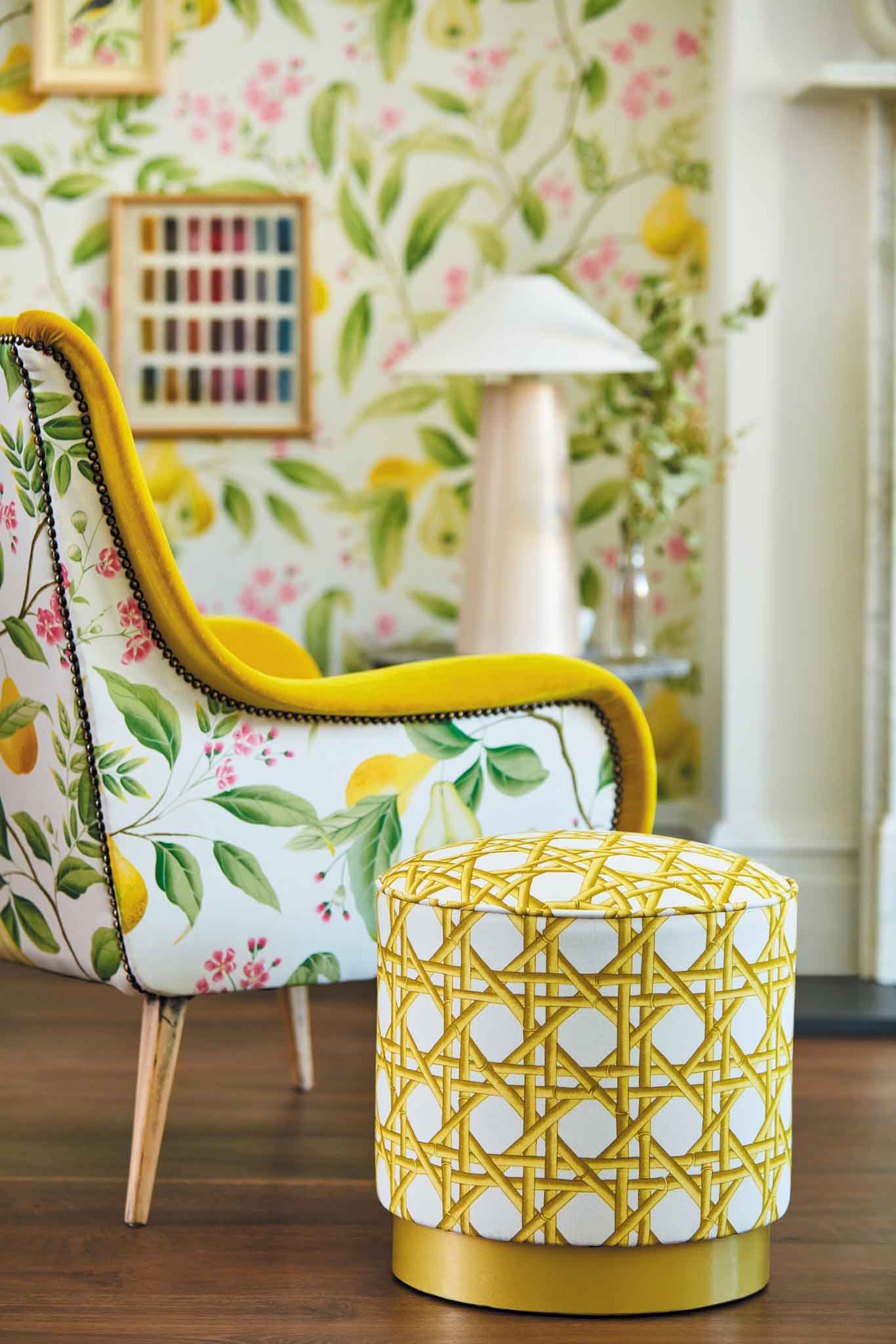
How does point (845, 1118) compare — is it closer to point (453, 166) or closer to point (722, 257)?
point (722, 257)

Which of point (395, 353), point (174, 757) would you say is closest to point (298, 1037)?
point (174, 757)

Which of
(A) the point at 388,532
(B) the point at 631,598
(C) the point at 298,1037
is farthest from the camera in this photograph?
(A) the point at 388,532

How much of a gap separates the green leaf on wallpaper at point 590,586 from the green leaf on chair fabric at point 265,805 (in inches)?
63.5

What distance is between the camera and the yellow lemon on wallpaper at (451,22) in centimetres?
312

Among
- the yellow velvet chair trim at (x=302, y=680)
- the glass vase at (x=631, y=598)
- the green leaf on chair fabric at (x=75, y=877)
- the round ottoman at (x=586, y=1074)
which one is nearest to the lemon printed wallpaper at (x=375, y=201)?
the glass vase at (x=631, y=598)

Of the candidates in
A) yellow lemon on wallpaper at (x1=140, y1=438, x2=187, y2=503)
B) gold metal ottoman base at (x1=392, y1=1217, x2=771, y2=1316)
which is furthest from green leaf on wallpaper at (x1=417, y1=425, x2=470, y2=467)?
gold metal ottoman base at (x1=392, y1=1217, x2=771, y2=1316)

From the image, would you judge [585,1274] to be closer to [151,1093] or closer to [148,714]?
[151,1093]

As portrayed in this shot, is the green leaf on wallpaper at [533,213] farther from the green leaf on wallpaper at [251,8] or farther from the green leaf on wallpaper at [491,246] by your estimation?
the green leaf on wallpaper at [251,8]

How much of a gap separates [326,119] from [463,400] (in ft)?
1.96

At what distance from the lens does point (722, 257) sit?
119 inches

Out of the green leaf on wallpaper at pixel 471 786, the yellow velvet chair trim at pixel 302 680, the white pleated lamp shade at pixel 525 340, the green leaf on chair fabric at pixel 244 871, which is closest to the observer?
the yellow velvet chair trim at pixel 302 680

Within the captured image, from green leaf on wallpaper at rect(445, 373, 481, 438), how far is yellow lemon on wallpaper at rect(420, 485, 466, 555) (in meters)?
0.14

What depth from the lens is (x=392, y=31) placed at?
312 centimetres

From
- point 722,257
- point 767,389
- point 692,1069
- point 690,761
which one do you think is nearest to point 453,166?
point 722,257
